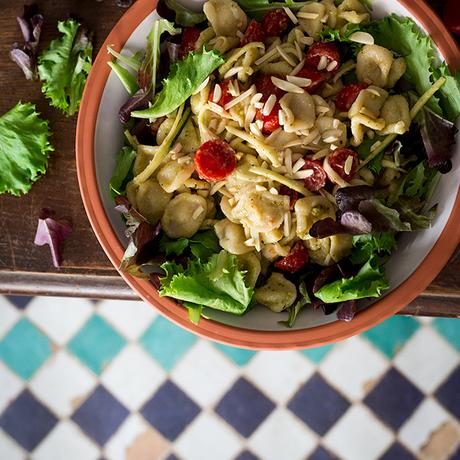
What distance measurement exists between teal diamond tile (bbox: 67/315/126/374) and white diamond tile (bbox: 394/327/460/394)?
76 cm

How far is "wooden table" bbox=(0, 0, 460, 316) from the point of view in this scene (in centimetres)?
132

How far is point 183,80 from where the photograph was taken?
110cm

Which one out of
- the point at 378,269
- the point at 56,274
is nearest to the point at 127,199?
the point at 56,274

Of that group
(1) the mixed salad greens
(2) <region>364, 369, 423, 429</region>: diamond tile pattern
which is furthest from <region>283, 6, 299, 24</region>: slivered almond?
(2) <region>364, 369, 423, 429</region>: diamond tile pattern

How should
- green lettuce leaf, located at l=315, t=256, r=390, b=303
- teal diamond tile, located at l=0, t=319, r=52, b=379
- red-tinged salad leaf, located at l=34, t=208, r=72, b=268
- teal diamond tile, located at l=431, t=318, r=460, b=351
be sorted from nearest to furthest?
green lettuce leaf, located at l=315, t=256, r=390, b=303, red-tinged salad leaf, located at l=34, t=208, r=72, b=268, teal diamond tile, located at l=431, t=318, r=460, b=351, teal diamond tile, located at l=0, t=319, r=52, b=379

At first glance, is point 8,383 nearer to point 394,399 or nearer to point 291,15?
A: point 394,399

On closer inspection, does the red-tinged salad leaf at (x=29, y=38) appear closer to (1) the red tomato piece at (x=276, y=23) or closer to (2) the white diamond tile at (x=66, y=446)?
(1) the red tomato piece at (x=276, y=23)

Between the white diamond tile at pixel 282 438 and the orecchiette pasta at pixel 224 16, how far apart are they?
1.06m

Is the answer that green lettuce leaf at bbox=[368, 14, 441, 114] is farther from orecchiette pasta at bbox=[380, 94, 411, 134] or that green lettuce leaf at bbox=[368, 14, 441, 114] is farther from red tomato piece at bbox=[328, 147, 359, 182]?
red tomato piece at bbox=[328, 147, 359, 182]

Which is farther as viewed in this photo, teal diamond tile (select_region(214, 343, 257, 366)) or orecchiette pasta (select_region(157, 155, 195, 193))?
teal diamond tile (select_region(214, 343, 257, 366))

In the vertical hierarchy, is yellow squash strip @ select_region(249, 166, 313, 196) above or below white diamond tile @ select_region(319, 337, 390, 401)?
above

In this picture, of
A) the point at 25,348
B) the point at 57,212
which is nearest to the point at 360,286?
the point at 57,212

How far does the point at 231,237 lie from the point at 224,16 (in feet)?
1.22

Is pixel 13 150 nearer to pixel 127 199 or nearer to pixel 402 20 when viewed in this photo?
pixel 127 199
